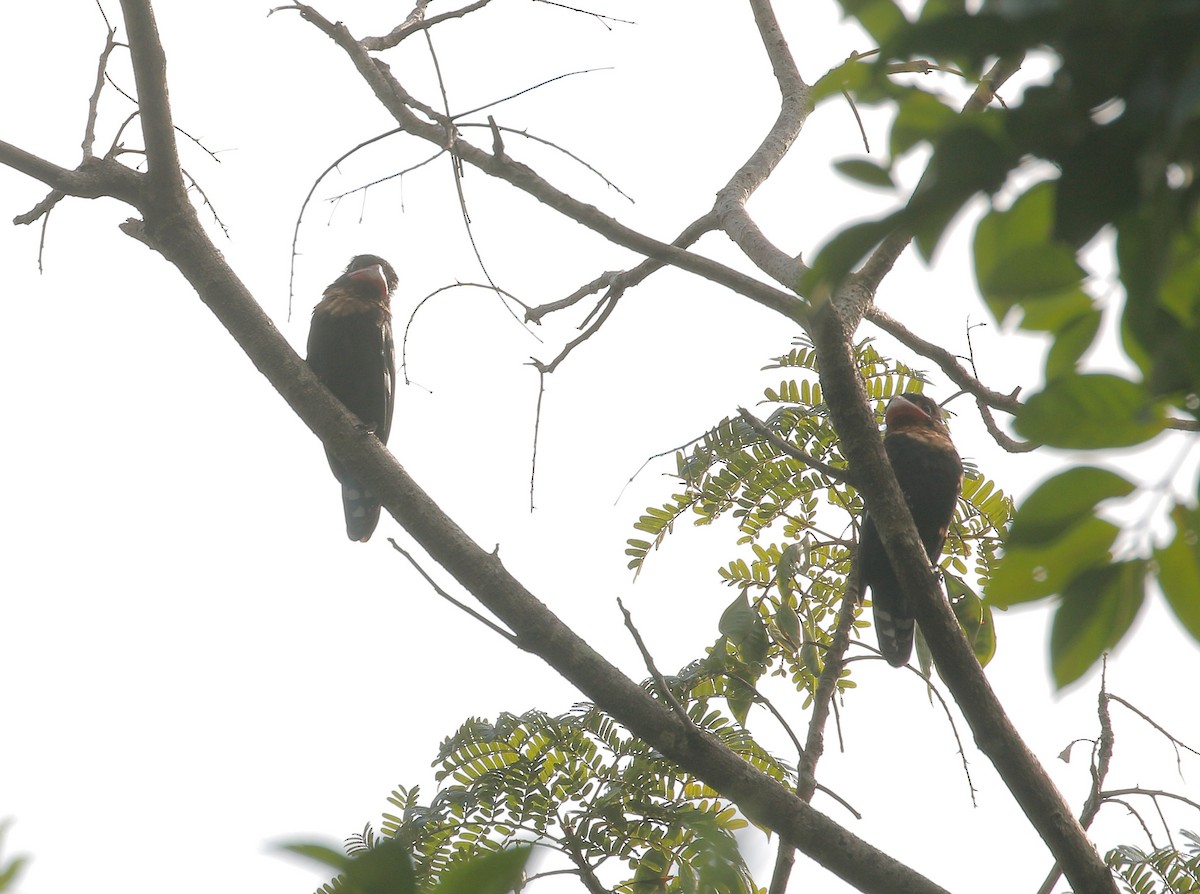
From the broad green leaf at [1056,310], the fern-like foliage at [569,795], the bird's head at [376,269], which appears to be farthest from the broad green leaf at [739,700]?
the bird's head at [376,269]

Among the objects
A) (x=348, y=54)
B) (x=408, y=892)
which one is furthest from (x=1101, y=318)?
(x=348, y=54)

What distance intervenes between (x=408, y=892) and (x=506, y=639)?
5.45 ft

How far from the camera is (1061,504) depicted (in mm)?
743

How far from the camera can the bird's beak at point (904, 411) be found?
14.2 ft

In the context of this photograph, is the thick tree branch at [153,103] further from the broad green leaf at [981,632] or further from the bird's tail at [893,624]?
the bird's tail at [893,624]

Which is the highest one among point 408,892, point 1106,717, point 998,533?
point 998,533

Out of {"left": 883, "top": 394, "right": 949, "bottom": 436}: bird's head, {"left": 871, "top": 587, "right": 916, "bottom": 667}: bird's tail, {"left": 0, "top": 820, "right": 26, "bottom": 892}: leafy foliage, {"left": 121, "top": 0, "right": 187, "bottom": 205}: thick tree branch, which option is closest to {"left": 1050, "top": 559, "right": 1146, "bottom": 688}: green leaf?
{"left": 0, "top": 820, "right": 26, "bottom": 892}: leafy foliage

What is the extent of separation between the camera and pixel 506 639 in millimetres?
2248

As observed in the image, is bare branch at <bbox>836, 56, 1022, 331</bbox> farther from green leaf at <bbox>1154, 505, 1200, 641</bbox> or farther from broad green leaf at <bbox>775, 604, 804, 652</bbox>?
green leaf at <bbox>1154, 505, 1200, 641</bbox>

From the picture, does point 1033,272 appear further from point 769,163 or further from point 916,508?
point 916,508

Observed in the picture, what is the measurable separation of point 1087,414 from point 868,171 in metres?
0.22

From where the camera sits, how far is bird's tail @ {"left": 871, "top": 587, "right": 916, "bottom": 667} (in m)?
3.99

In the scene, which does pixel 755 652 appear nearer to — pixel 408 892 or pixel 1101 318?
pixel 1101 318

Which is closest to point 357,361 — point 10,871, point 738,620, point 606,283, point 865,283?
point 606,283
